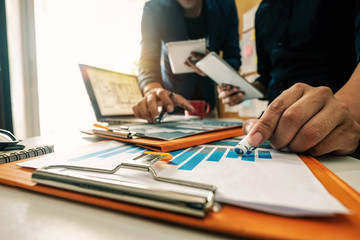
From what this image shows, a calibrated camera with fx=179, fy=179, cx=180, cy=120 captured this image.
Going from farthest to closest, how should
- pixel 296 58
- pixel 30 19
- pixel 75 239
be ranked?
pixel 30 19 < pixel 296 58 < pixel 75 239

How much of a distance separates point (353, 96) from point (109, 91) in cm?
81

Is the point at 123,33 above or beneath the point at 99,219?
above

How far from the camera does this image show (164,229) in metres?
0.13

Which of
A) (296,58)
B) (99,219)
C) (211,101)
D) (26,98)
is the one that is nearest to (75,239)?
(99,219)

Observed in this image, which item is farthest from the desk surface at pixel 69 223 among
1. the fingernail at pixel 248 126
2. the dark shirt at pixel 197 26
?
the dark shirt at pixel 197 26

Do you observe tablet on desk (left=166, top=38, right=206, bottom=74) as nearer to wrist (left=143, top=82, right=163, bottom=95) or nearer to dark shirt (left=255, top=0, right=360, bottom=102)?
wrist (left=143, top=82, right=163, bottom=95)

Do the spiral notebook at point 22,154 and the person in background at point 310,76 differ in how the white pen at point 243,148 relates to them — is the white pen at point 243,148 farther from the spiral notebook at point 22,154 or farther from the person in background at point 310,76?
the spiral notebook at point 22,154

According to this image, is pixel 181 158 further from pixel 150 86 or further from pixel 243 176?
pixel 150 86

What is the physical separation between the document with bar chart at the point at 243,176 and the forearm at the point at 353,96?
0.15 metres

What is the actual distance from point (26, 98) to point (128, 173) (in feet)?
5.65

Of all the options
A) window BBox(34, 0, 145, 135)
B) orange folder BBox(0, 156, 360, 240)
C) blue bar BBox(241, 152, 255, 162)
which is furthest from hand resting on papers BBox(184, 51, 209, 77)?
window BBox(34, 0, 145, 135)

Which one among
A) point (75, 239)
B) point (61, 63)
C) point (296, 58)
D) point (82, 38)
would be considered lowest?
point (75, 239)

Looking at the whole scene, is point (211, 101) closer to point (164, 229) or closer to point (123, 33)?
point (164, 229)

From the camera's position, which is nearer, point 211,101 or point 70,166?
point 70,166
